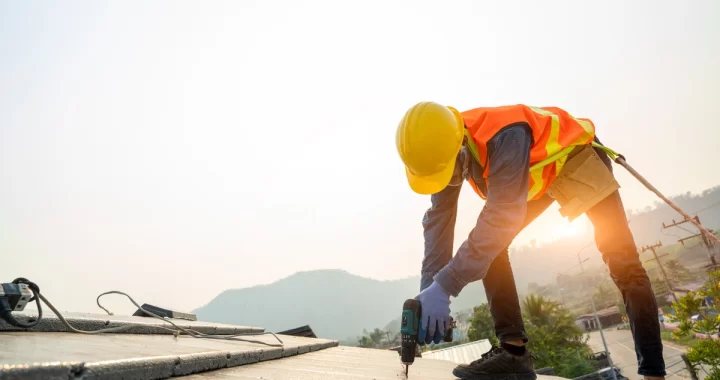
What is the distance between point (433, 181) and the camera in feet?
8.76

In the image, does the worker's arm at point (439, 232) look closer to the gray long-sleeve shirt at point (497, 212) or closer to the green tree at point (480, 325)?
the gray long-sleeve shirt at point (497, 212)

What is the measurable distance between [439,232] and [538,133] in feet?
Answer: 3.42

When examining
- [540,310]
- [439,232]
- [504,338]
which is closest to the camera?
[504,338]

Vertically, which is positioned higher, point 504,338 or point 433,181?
point 433,181

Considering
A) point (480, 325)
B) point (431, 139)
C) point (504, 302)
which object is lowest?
point (504, 302)

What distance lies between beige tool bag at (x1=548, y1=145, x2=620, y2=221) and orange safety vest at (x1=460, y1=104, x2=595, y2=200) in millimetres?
81

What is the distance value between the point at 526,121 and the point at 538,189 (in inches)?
26.3

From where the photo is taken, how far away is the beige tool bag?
109 inches

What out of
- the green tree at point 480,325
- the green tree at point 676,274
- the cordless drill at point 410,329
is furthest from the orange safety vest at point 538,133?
the green tree at point 676,274

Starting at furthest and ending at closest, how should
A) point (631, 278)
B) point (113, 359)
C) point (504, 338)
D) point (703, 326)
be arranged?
point (703, 326) < point (631, 278) < point (504, 338) < point (113, 359)

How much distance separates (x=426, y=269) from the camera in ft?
9.93

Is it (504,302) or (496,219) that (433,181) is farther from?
(504,302)

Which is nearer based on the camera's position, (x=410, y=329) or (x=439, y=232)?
(x=410, y=329)

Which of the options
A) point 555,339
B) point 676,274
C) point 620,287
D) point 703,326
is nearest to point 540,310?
point 555,339
